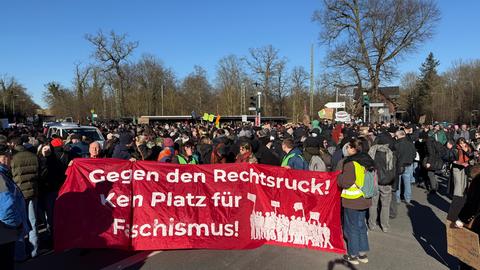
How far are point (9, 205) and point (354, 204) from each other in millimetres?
4138

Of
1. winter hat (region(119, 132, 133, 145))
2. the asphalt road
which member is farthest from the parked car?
the asphalt road

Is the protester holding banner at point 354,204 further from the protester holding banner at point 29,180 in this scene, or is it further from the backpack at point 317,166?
the protester holding banner at point 29,180

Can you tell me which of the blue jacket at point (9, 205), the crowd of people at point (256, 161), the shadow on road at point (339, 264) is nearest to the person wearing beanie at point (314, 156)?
the crowd of people at point (256, 161)

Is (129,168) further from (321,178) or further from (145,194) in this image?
(321,178)

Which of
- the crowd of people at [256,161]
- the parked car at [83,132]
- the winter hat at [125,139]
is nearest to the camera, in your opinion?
the crowd of people at [256,161]

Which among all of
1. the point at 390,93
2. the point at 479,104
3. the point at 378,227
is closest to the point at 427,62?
the point at 390,93

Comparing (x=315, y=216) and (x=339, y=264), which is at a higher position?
(x=315, y=216)

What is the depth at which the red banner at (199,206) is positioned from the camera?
5742 millimetres

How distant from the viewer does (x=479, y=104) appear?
51.4m

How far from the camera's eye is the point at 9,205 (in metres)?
4.17

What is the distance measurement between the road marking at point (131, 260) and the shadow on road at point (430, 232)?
13.7ft

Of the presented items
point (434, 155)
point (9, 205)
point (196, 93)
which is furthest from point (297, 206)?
point (196, 93)

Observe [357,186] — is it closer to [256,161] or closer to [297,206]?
[297,206]

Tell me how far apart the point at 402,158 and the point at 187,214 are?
5.91 meters
